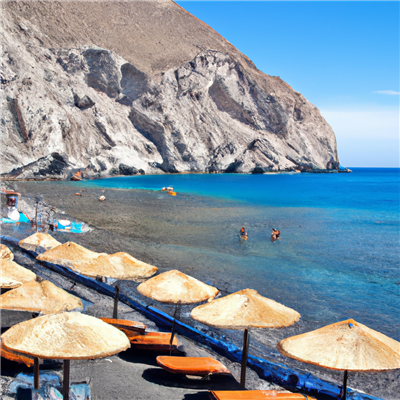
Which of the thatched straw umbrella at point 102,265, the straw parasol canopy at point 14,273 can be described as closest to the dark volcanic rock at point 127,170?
the thatched straw umbrella at point 102,265

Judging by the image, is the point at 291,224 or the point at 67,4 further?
the point at 67,4

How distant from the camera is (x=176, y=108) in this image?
92.8 m

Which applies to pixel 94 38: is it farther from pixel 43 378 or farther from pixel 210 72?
pixel 43 378

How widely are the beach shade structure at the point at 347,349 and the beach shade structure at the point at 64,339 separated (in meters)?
3.10

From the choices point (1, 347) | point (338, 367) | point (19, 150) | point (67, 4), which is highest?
A: point (67, 4)

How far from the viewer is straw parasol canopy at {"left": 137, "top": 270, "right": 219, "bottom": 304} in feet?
29.8

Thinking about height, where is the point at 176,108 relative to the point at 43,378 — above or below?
above

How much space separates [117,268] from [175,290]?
7.86 ft

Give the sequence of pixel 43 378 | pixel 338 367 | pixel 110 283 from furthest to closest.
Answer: pixel 110 283
pixel 43 378
pixel 338 367

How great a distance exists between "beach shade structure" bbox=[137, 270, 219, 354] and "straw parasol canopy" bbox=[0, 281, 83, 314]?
1.80 meters

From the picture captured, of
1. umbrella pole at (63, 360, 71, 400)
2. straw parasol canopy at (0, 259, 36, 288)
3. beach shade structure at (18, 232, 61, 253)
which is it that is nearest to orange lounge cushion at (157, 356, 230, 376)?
umbrella pole at (63, 360, 71, 400)

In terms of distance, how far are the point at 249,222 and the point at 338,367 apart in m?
25.2

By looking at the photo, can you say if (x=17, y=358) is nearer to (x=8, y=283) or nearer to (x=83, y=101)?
(x=8, y=283)

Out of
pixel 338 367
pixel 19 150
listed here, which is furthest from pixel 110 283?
pixel 19 150
